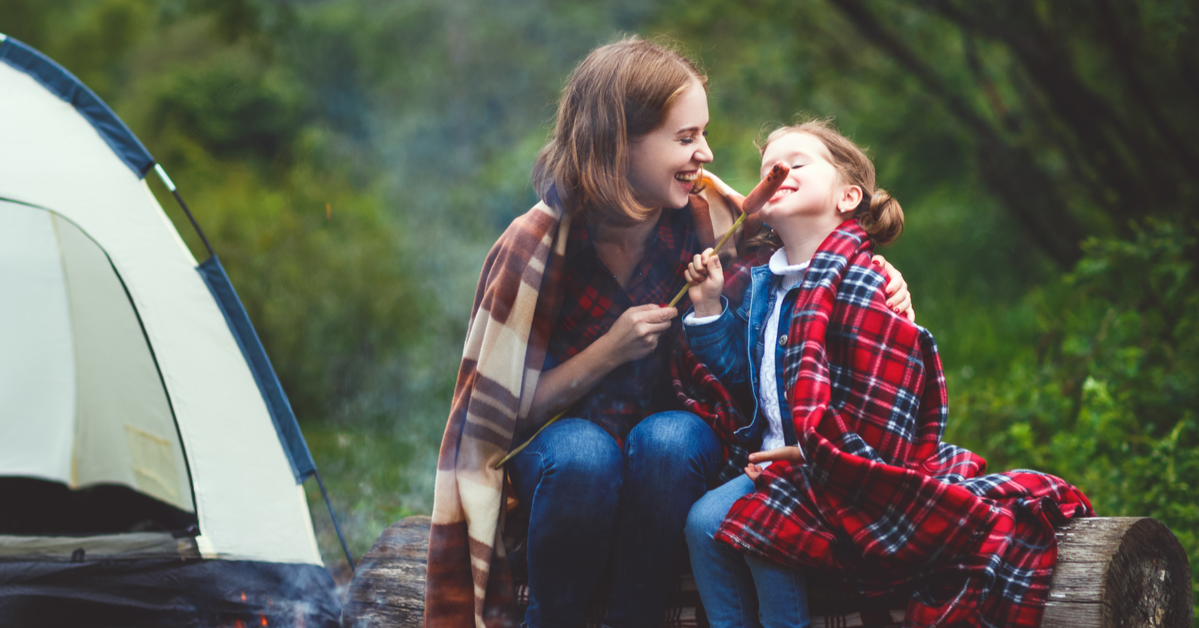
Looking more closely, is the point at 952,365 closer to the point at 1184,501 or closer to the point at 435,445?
the point at 1184,501

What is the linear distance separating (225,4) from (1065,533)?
13.7ft

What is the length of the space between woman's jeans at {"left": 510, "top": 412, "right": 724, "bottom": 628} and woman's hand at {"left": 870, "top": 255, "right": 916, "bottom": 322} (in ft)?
1.51

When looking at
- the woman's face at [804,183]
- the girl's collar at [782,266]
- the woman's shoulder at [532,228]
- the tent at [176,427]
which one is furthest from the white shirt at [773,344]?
the tent at [176,427]

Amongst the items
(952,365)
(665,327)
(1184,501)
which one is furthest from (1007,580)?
(952,365)

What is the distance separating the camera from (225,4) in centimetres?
413

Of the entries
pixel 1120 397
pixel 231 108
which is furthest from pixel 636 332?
pixel 231 108

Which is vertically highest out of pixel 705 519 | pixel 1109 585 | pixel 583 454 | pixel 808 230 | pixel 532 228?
pixel 532 228

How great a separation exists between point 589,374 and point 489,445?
0.27m

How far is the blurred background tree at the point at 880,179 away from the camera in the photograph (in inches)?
129

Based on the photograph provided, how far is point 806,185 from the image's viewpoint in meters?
1.73

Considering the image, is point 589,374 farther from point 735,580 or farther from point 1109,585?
point 1109,585

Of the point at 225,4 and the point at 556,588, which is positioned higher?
the point at 225,4

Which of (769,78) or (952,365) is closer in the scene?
(952,365)

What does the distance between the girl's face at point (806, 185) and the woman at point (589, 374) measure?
0.18 meters
